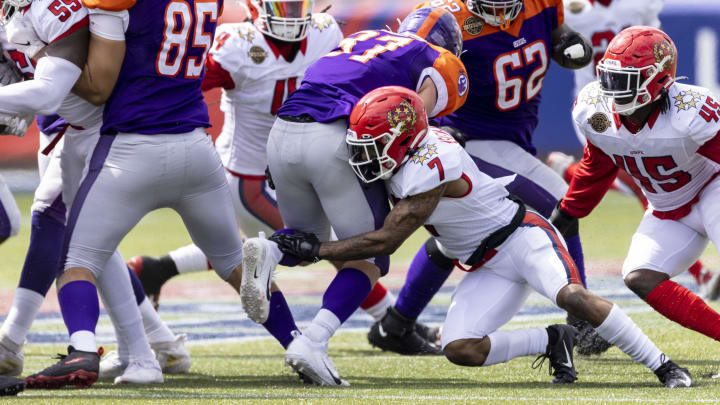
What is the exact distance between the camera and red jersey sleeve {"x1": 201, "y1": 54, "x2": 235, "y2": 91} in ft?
17.6

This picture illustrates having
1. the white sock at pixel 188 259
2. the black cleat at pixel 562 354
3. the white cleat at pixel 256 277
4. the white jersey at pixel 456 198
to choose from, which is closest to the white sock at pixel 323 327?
the white cleat at pixel 256 277

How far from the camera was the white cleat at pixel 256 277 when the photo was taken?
414cm

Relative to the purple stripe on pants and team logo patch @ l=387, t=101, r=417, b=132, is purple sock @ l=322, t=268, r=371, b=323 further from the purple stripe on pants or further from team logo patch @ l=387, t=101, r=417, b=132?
the purple stripe on pants

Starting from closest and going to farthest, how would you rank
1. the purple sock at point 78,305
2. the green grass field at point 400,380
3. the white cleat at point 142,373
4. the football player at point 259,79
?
the green grass field at point 400,380, the purple sock at point 78,305, the white cleat at point 142,373, the football player at point 259,79

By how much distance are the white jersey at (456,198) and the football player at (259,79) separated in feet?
4.20

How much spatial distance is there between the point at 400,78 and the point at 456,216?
569mm

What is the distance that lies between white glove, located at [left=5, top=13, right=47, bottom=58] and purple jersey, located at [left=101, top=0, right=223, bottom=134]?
0.32 metres

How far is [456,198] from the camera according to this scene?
4.22 metres

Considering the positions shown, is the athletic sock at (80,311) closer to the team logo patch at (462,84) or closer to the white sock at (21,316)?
the white sock at (21,316)

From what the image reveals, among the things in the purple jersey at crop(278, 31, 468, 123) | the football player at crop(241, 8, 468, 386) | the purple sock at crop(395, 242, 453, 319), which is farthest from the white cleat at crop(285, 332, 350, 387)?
the purple sock at crop(395, 242, 453, 319)

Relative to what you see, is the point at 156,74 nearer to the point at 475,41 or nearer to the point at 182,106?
the point at 182,106

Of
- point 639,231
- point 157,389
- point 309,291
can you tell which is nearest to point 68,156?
point 157,389

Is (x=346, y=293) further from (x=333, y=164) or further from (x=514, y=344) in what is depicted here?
(x=514, y=344)

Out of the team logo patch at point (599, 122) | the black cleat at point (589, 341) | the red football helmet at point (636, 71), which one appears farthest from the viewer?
the black cleat at point (589, 341)
